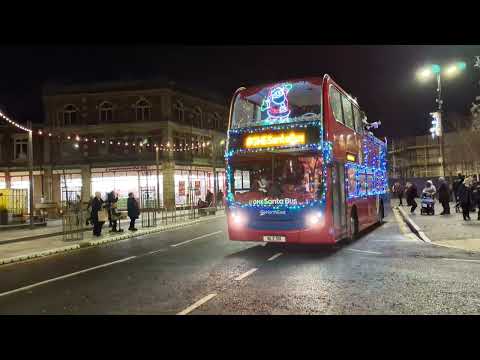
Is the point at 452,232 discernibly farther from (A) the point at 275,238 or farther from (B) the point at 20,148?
(B) the point at 20,148

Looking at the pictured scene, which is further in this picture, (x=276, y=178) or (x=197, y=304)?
(x=276, y=178)

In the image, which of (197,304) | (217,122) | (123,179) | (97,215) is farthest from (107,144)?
(197,304)

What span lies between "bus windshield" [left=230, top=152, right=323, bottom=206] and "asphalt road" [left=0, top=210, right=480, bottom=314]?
5.10 ft

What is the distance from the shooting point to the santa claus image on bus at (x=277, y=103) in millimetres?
11398

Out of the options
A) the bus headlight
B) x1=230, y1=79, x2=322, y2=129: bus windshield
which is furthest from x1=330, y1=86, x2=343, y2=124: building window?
the bus headlight

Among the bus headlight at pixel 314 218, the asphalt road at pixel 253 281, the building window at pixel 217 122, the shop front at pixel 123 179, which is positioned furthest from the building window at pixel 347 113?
the building window at pixel 217 122

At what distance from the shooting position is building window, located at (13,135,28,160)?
42.5m

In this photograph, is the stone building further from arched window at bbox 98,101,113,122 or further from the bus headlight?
the bus headlight

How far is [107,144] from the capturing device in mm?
41469

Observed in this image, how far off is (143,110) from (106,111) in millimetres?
3560

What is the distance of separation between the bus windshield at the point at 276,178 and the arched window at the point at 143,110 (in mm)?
31488

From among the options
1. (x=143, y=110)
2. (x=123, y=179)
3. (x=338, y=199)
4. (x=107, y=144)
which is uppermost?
(x=143, y=110)

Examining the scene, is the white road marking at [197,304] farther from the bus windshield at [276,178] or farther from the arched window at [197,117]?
the arched window at [197,117]
